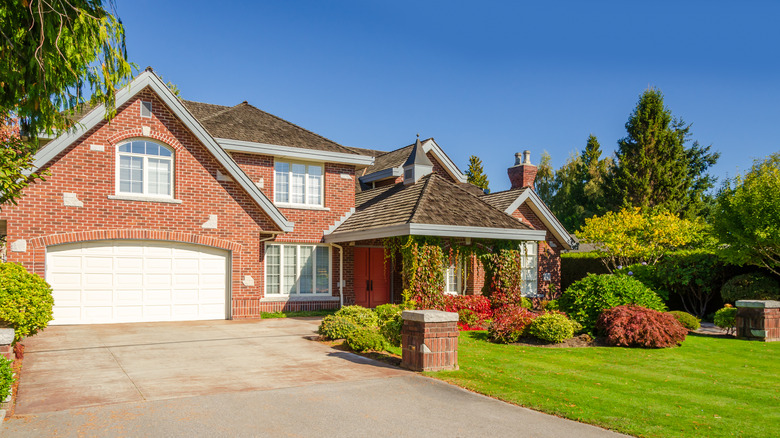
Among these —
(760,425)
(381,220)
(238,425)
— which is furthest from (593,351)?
(238,425)

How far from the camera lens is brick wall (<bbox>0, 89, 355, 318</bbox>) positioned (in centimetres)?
1523

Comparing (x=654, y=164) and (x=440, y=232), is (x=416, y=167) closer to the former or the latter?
(x=440, y=232)

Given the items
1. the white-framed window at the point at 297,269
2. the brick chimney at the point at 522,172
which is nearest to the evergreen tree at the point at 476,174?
the brick chimney at the point at 522,172

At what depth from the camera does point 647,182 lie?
4166cm

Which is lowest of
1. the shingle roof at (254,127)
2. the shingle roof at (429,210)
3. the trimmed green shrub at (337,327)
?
the trimmed green shrub at (337,327)

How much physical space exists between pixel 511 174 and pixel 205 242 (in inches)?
606

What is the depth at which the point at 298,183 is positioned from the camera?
20766 mm

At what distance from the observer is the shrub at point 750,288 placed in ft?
58.0

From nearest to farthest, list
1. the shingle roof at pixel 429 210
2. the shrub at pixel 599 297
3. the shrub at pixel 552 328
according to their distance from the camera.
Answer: the shrub at pixel 552 328, the shrub at pixel 599 297, the shingle roof at pixel 429 210

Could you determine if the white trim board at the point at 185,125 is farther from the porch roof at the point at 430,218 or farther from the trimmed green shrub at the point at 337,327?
the trimmed green shrub at the point at 337,327

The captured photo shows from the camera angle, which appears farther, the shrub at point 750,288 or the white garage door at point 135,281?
the shrub at point 750,288

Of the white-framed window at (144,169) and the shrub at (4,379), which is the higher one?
the white-framed window at (144,169)

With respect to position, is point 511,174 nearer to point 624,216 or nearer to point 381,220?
point 624,216

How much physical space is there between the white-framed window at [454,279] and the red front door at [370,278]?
233 centimetres
